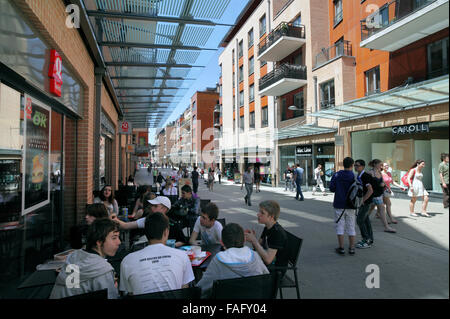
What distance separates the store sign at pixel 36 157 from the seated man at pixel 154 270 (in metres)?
2.37

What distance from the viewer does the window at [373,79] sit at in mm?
1978

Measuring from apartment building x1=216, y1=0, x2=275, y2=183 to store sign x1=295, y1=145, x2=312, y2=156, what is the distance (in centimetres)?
348

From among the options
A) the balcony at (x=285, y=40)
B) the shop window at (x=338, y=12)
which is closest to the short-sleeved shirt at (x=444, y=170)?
the shop window at (x=338, y=12)

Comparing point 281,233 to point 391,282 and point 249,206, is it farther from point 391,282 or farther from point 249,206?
point 249,206

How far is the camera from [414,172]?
1.28 meters

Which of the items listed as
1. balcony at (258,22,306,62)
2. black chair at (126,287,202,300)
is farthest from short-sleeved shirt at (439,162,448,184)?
balcony at (258,22,306,62)

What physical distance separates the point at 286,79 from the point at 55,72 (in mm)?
15806

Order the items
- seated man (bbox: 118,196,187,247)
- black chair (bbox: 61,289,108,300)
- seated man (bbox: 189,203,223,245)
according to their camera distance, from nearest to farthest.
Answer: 1. black chair (bbox: 61,289,108,300)
2. seated man (bbox: 189,203,223,245)
3. seated man (bbox: 118,196,187,247)

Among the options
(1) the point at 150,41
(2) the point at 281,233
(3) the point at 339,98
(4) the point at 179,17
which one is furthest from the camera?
(1) the point at 150,41

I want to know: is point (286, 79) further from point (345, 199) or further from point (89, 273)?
point (89, 273)

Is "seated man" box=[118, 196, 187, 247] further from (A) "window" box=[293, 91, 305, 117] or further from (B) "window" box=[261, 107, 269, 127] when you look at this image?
(B) "window" box=[261, 107, 269, 127]

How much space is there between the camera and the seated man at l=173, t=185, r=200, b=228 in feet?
17.4
